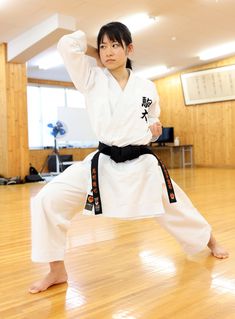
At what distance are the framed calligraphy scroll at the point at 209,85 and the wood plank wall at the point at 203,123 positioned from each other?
13cm

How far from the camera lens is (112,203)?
4.90ft

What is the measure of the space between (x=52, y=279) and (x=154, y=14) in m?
5.03

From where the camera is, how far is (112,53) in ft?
4.97

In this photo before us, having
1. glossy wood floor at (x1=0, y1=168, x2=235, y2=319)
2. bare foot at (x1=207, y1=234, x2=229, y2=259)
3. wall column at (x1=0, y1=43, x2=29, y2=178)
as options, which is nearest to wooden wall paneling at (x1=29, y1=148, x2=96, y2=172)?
wall column at (x1=0, y1=43, x2=29, y2=178)

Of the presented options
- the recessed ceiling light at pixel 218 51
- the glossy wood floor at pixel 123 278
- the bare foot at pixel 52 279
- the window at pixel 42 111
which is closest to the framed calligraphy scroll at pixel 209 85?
the recessed ceiling light at pixel 218 51

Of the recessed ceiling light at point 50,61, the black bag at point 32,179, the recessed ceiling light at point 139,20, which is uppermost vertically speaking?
the recessed ceiling light at point 139,20

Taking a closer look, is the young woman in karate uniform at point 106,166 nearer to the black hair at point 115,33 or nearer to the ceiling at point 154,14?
the black hair at point 115,33

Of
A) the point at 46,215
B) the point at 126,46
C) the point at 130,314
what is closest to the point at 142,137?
the point at 126,46

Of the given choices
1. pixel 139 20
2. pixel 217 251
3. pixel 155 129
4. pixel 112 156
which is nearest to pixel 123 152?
pixel 112 156

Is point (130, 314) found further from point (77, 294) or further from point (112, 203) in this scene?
point (112, 203)

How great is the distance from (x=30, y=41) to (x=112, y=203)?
5253 mm

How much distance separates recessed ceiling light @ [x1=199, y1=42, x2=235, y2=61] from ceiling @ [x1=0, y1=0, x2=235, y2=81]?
244 millimetres

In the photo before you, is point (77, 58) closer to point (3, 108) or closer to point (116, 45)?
point (116, 45)

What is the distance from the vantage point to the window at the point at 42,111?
987cm
